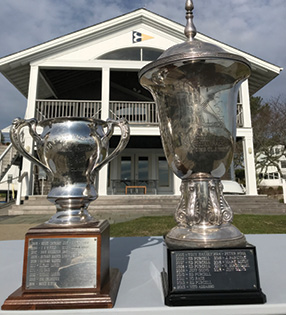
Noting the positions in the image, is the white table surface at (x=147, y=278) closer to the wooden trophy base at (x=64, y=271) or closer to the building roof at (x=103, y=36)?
the wooden trophy base at (x=64, y=271)

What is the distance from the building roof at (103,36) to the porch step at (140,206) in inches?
214

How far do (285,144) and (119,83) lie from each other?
15.4 m

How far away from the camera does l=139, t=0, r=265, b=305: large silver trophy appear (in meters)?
1.01

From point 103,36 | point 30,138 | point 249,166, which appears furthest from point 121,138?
point 103,36

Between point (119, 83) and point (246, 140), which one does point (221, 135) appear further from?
point (119, 83)

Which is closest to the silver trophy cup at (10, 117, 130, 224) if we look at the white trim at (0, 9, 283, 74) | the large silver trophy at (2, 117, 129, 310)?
the large silver trophy at (2, 117, 129, 310)

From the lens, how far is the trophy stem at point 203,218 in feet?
3.52

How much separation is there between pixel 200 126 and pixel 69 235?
819 mm

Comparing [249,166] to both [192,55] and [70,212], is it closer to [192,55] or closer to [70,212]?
[192,55]

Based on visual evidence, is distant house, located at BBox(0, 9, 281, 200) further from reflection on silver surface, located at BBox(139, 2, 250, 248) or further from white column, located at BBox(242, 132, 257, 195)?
reflection on silver surface, located at BBox(139, 2, 250, 248)

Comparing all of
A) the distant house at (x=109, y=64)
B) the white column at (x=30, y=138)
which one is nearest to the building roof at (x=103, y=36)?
the distant house at (x=109, y=64)

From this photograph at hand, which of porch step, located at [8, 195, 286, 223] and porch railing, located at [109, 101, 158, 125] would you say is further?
porch railing, located at [109, 101, 158, 125]

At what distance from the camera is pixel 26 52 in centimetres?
893

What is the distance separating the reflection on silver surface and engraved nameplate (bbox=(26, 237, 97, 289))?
396mm
